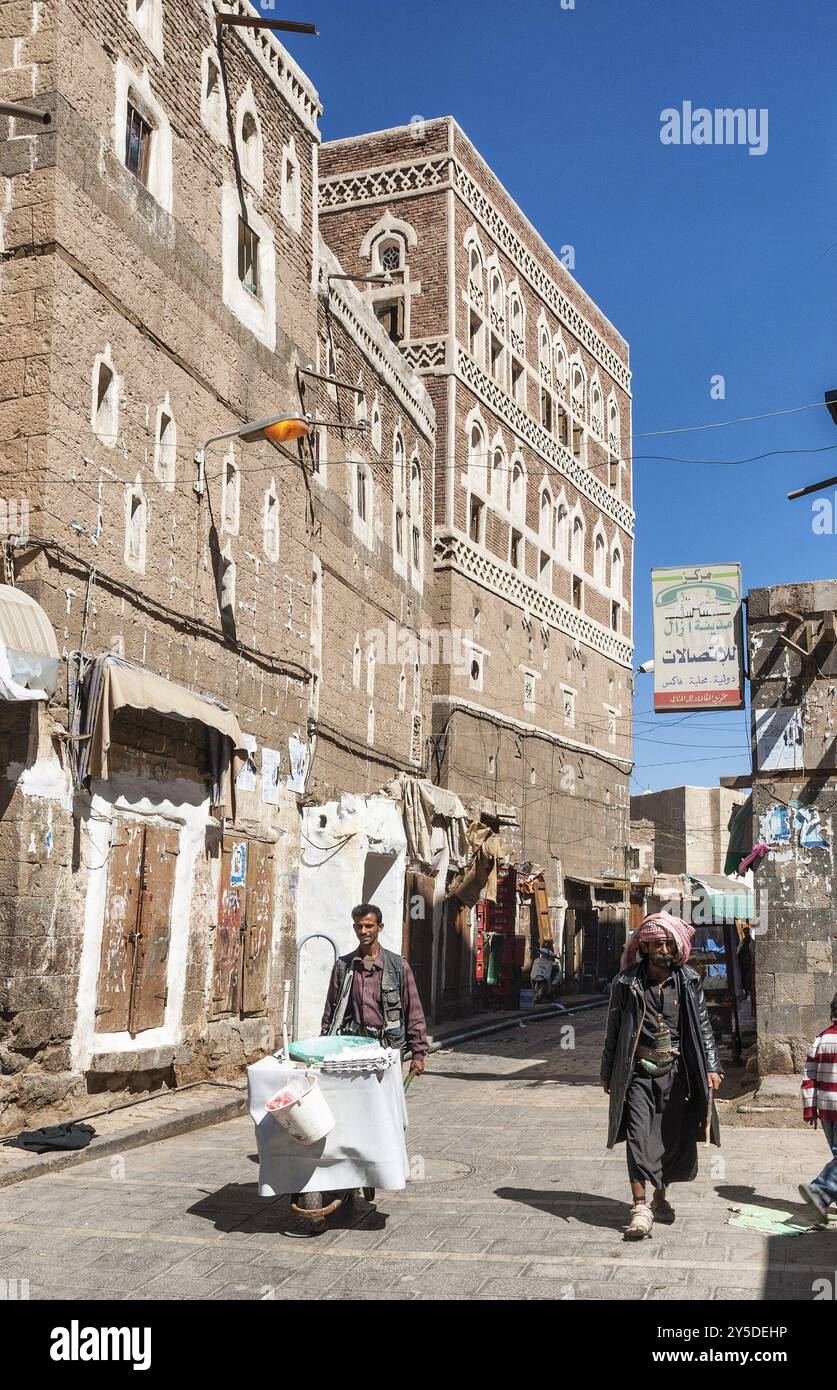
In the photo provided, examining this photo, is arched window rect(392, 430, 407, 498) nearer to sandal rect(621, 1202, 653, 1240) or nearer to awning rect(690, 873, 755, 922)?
awning rect(690, 873, 755, 922)

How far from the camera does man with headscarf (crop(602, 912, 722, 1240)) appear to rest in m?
7.75

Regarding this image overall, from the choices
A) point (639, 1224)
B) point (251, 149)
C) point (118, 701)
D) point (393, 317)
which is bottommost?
point (639, 1224)

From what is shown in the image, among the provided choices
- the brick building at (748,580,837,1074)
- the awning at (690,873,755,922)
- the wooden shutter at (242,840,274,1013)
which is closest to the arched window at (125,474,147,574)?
the wooden shutter at (242,840,274,1013)

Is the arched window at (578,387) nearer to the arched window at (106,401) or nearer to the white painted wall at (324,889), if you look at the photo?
the white painted wall at (324,889)

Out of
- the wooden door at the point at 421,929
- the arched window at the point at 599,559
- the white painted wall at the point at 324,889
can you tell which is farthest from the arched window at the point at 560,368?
the white painted wall at the point at 324,889

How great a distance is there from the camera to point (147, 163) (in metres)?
13.6

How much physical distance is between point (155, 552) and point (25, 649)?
3.28 m

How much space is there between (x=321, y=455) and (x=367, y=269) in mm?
11338

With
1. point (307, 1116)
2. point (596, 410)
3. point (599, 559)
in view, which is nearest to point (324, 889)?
point (307, 1116)

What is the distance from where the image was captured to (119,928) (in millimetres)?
12117

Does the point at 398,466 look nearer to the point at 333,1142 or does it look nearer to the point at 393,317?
the point at 393,317

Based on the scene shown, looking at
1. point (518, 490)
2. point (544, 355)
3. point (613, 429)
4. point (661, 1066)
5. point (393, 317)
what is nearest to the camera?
point (661, 1066)

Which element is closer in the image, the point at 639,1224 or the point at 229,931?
the point at 639,1224
